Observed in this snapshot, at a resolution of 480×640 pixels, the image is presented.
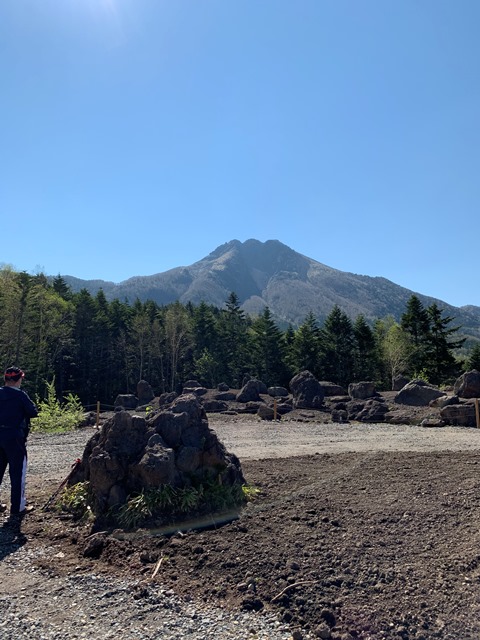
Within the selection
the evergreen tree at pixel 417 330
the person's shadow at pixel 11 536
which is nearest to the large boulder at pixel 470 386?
the person's shadow at pixel 11 536

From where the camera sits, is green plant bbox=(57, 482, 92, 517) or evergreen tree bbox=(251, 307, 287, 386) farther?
evergreen tree bbox=(251, 307, 287, 386)

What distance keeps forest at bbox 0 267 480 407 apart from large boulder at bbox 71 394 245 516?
109ft

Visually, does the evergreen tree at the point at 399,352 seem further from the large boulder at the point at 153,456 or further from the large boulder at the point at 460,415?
the large boulder at the point at 153,456

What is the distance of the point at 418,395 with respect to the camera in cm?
2291

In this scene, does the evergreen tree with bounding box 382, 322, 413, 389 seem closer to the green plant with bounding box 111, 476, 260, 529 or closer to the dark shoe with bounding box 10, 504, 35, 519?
the green plant with bounding box 111, 476, 260, 529

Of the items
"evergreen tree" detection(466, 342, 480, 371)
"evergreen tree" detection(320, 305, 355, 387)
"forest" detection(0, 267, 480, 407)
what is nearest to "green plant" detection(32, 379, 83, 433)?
"forest" detection(0, 267, 480, 407)

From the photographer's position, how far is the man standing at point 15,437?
6.35 metres

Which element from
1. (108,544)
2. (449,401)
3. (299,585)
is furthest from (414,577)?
(449,401)

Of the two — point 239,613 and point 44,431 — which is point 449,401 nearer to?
point 44,431

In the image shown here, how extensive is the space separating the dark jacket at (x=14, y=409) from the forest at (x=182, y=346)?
107ft

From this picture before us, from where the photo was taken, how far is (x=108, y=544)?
5.11m

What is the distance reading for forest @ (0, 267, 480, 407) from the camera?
41688 mm

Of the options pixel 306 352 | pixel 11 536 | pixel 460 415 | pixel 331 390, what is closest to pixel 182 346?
Answer: pixel 306 352

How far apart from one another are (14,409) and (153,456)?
203 centimetres
